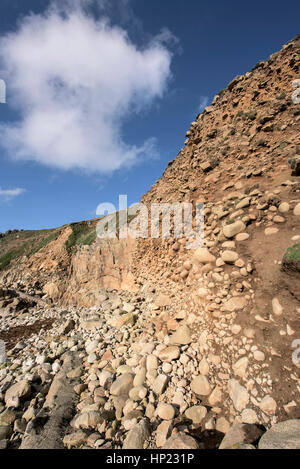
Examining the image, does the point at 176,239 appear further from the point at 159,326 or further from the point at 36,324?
the point at 36,324

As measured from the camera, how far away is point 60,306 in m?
15.4

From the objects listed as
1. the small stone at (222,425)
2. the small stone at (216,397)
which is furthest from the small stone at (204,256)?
the small stone at (222,425)

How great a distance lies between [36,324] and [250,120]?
1463 cm

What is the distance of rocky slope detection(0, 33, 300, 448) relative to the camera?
331cm

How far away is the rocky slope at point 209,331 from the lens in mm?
3311

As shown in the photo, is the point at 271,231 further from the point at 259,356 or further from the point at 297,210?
the point at 259,356

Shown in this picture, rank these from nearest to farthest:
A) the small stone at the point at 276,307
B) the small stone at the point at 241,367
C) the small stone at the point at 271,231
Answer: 1. the small stone at the point at 241,367
2. the small stone at the point at 276,307
3. the small stone at the point at 271,231

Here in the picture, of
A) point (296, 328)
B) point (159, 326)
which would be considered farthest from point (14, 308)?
point (296, 328)

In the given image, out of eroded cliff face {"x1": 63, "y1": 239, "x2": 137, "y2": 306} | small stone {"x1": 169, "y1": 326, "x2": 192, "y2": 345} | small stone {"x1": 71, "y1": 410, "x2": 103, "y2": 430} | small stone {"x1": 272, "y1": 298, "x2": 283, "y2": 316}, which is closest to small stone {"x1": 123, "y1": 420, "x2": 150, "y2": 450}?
small stone {"x1": 71, "y1": 410, "x2": 103, "y2": 430}

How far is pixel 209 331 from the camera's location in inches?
177

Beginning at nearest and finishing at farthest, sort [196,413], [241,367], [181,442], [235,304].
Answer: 1. [181,442]
2. [196,413]
3. [241,367]
4. [235,304]

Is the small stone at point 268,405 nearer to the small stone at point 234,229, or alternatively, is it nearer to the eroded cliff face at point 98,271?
the small stone at point 234,229

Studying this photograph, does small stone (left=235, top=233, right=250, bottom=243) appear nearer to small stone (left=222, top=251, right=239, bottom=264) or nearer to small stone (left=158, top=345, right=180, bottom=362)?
small stone (left=222, top=251, right=239, bottom=264)

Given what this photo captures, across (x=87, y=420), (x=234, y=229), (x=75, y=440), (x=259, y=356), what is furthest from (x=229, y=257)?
(x=75, y=440)
